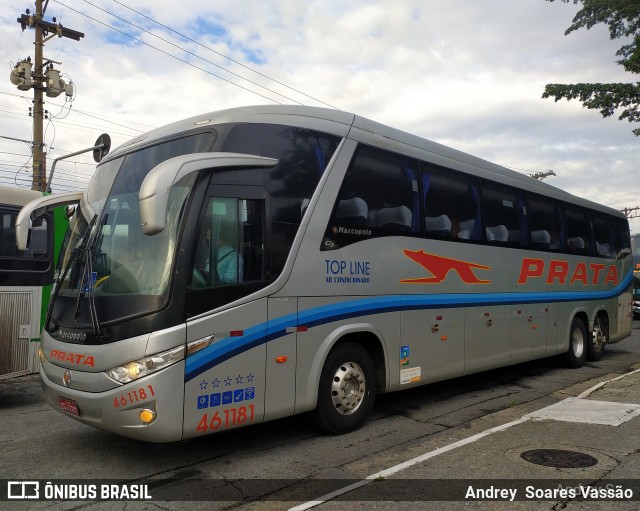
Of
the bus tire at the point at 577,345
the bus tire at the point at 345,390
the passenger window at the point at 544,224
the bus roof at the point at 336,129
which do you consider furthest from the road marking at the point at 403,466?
the bus tire at the point at 577,345

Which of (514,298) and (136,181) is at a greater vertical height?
(136,181)

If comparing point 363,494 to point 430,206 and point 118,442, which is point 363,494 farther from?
point 430,206

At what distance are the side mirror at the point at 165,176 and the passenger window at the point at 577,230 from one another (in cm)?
841

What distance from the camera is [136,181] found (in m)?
5.65

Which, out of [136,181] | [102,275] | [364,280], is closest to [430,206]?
[364,280]

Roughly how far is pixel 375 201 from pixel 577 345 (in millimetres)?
7497

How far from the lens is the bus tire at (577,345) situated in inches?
454

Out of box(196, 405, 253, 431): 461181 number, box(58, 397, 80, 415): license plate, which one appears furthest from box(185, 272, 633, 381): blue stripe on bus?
box(58, 397, 80, 415): license plate

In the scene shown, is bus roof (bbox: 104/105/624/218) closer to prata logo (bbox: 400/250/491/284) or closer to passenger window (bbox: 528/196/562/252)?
prata logo (bbox: 400/250/491/284)

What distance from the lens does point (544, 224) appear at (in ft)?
34.9

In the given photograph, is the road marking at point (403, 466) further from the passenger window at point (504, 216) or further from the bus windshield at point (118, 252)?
the passenger window at point (504, 216)

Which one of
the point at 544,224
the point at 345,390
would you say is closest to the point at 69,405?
the point at 345,390

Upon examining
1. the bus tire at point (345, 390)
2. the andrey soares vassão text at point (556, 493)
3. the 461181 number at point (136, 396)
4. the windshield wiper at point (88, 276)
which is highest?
the windshield wiper at point (88, 276)

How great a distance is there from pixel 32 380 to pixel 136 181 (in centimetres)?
640
